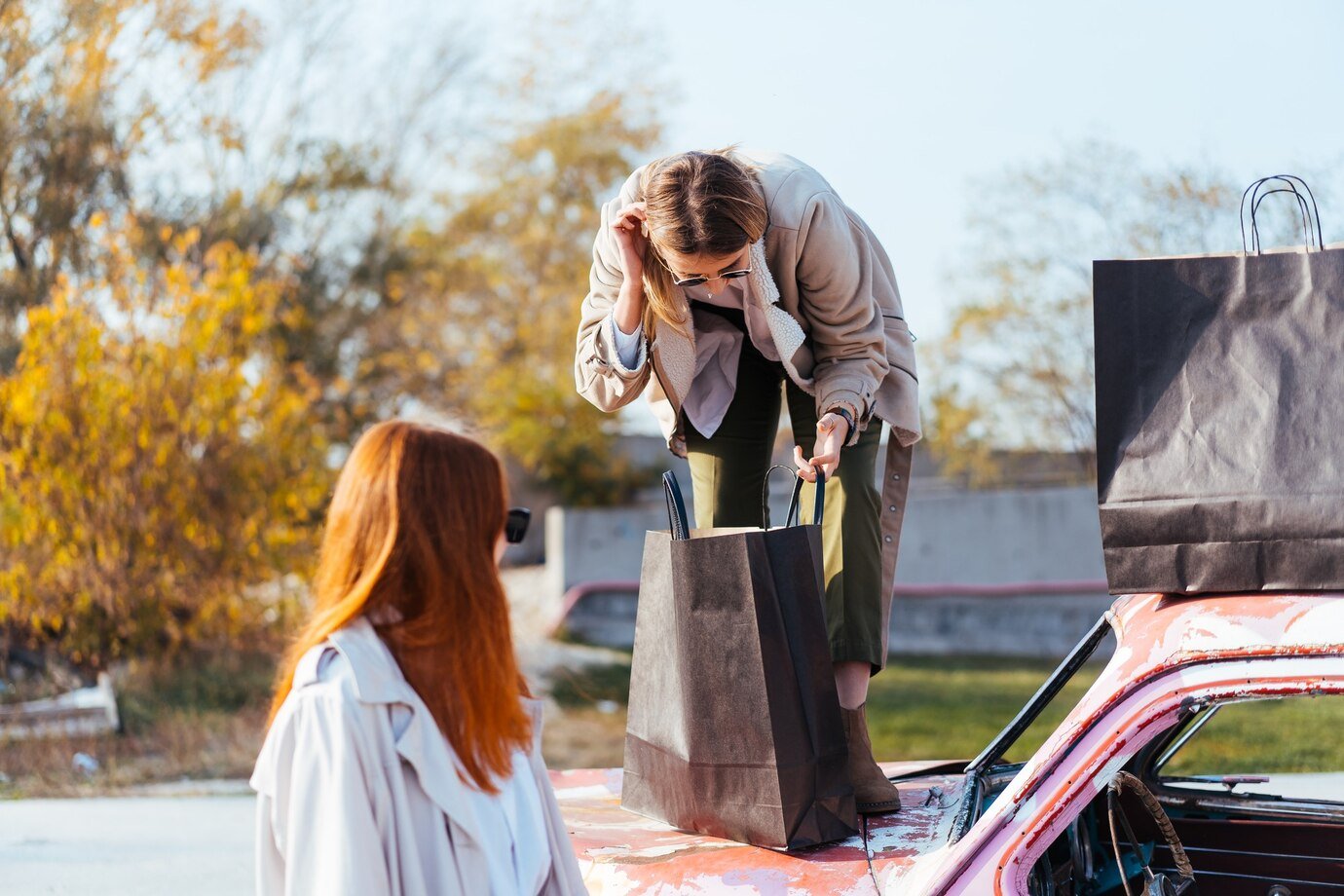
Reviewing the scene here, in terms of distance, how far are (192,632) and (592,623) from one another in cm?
559

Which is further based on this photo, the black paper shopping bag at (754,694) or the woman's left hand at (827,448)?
the woman's left hand at (827,448)

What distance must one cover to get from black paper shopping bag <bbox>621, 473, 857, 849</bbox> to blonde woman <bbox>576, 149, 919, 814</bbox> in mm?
278

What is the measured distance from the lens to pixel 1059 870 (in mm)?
2191

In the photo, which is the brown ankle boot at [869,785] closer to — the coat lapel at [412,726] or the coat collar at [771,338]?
the coat collar at [771,338]

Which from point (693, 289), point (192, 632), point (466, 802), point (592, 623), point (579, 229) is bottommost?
point (592, 623)

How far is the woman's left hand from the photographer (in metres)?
2.56

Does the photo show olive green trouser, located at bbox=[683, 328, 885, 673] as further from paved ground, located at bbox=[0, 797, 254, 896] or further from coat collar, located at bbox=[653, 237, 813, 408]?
paved ground, located at bbox=[0, 797, 254, 896]

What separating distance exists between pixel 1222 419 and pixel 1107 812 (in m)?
0.88

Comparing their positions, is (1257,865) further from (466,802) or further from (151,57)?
(151,57)

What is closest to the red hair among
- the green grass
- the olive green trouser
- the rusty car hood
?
the rusty car hood

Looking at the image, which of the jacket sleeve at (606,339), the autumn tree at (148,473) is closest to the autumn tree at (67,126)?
the autumn tree at (148,473)

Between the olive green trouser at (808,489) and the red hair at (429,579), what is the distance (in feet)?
3.37

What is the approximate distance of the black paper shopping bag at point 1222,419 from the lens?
71.2 inches

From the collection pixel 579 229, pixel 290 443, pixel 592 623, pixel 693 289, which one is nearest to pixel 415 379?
pixel 579 229
